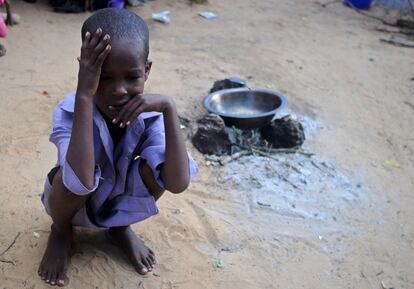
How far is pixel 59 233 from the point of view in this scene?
203 centimetres

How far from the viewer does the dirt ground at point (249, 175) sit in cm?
220

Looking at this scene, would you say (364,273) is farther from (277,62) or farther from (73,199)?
(277,62)

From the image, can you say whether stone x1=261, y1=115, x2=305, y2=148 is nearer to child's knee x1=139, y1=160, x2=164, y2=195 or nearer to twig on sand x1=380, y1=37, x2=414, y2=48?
child's knee x1=139, y1=160, x2=164, y2=195

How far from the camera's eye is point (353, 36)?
18.7ft

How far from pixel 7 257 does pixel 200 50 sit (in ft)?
10.3

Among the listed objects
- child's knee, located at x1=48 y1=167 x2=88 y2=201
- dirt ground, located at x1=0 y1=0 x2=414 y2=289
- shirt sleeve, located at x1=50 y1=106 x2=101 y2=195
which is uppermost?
shirt sleeve, located at x1=50 y1=106 x2=101 y2=195

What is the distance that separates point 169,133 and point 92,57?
39 centimetres

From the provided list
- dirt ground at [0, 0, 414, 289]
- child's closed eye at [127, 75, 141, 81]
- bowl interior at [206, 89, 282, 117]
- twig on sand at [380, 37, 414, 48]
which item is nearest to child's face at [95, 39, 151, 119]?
child's closed eye at [127, 75, 141, 81]

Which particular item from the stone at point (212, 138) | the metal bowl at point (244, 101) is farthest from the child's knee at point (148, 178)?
the metal bowl at point (244, 101)

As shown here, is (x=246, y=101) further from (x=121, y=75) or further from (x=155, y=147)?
(x=121, y=75)

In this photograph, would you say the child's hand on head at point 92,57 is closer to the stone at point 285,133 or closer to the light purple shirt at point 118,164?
the light purple shirt at point 118,164

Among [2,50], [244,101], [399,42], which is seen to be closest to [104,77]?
[244,101]

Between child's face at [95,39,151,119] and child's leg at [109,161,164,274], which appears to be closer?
child's face at [95,39,151,119]

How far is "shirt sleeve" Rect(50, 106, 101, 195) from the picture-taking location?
64.7 inches
